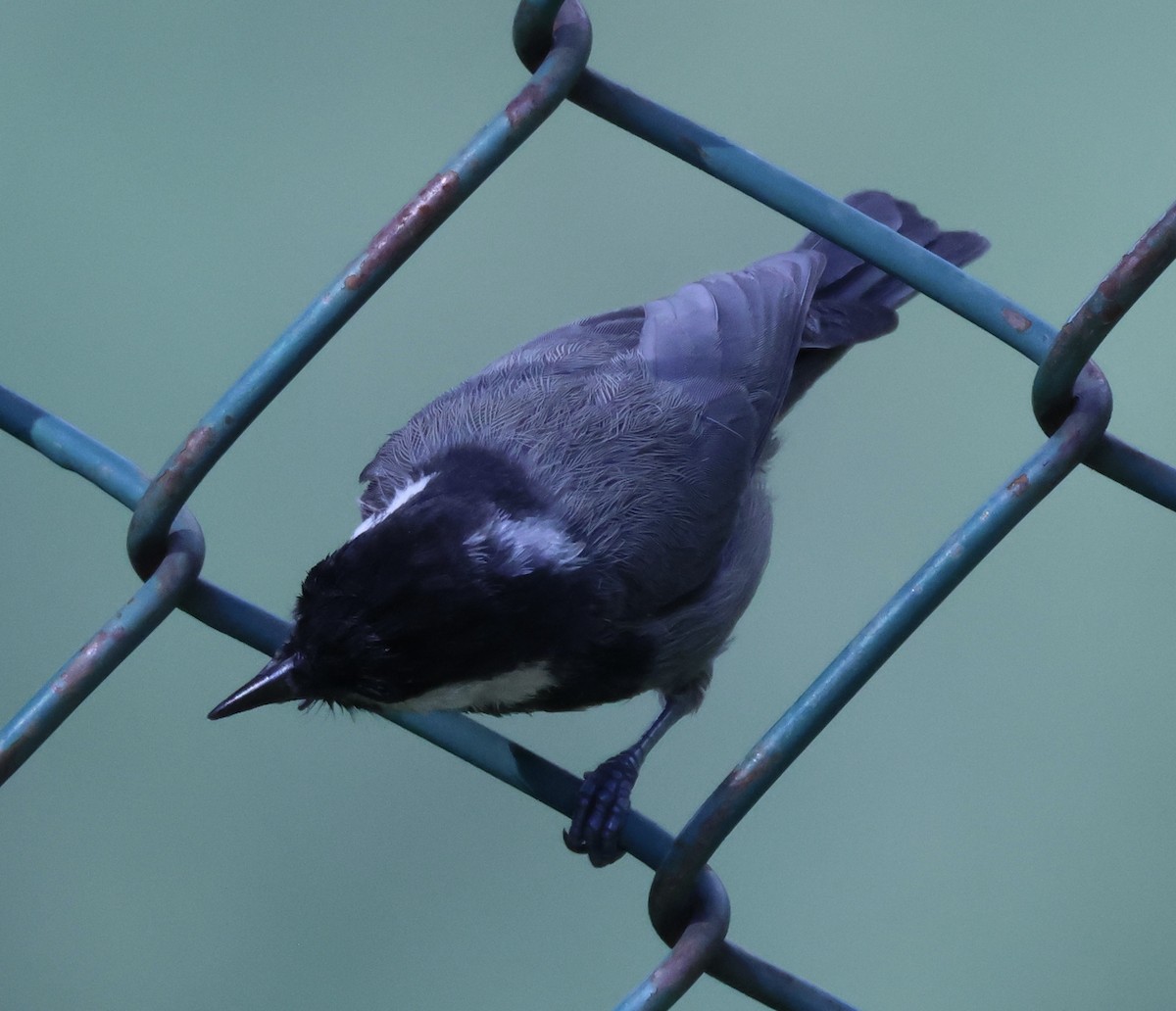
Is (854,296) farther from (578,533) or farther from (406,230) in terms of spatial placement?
(406,230)

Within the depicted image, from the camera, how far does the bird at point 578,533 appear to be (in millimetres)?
1242

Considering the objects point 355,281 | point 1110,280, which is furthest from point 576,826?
point 1110,280

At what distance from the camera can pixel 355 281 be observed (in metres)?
0.92

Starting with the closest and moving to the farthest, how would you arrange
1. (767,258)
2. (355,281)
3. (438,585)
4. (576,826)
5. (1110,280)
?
(1110,280)
(355,281)
(438,585)
(576,826)
(767,258)

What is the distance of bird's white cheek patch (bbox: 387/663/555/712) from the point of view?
1294 millimetres

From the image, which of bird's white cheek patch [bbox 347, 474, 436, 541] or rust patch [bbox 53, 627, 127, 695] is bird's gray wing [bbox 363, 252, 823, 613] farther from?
rust patch [bbox 53, 627, 127, 695]

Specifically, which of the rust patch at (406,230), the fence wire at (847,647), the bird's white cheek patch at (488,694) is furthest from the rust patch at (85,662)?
the bird's white cheek patch at (488,694)

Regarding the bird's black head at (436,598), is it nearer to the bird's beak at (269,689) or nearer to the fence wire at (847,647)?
the bird's beak at (269,689)

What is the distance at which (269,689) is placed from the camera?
Result: 45.0 inches

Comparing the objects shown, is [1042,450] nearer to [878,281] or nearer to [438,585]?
[438,585]

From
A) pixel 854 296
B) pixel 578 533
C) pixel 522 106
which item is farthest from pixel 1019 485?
pixel 854 296

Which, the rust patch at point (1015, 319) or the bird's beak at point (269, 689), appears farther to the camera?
the bird's beak at point (269, 689)

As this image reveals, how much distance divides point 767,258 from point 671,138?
0.92m

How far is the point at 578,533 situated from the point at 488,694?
187mm
